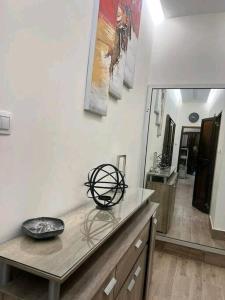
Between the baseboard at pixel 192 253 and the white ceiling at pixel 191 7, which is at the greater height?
the white ceiling at pixel 191 7

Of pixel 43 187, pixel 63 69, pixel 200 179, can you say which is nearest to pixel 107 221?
pixel 43 187

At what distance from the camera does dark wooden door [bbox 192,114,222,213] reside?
10.6 ft

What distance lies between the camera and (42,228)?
1031mm

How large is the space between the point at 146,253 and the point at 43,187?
1086 mm

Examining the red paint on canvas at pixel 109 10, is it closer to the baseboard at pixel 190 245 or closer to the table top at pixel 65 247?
the table top at pixel 65 247

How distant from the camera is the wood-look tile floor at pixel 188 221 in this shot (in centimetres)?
309

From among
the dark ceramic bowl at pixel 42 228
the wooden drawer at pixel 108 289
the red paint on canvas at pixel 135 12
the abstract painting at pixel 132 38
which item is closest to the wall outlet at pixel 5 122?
the dark ceramic bowl at pixel 42 228

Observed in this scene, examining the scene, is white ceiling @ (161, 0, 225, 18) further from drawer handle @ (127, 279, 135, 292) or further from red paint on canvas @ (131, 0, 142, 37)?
drawer handle @ (127, 279, 135, 292)

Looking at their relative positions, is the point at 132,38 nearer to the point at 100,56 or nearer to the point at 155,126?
the point at 100,56

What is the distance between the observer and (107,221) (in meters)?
1.27

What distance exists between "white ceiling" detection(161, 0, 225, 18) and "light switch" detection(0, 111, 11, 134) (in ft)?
8.53

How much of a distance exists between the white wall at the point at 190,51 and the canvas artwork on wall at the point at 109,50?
961mm

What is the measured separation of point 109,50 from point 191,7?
1758 mm

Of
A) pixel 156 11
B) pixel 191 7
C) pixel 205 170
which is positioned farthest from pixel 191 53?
pixel 205 170
